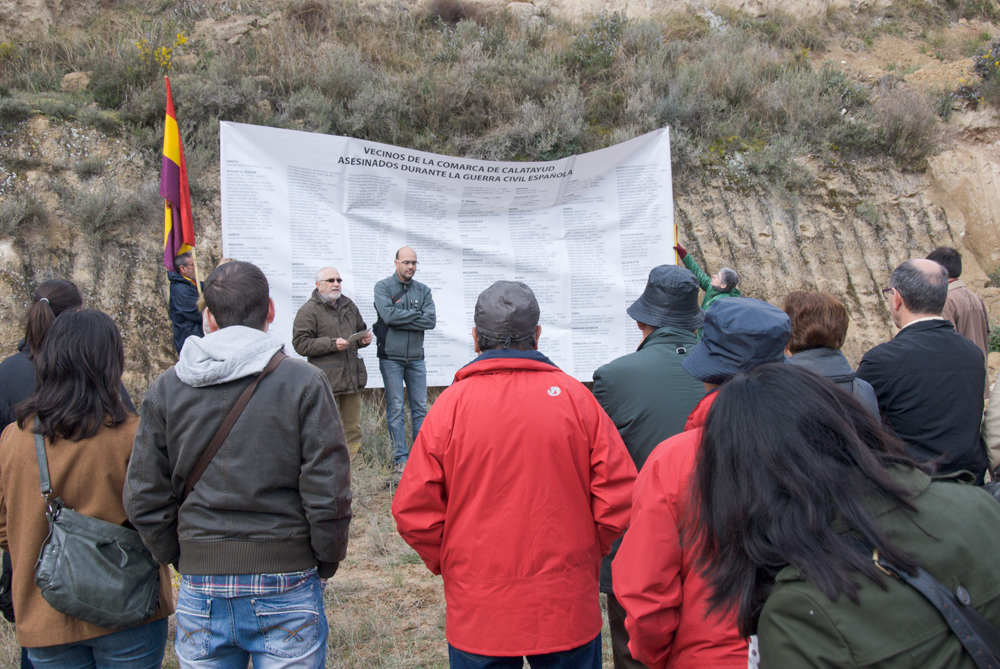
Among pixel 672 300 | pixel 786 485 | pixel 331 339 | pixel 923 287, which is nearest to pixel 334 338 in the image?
Result: pixel 331 339

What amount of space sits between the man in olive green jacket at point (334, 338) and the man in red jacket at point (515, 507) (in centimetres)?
370

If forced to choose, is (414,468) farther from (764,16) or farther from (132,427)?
(764,16)

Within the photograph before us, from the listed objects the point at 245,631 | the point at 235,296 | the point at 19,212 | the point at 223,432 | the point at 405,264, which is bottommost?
the point at 245,631

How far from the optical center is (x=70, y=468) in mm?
2211

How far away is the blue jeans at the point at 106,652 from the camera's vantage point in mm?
2182

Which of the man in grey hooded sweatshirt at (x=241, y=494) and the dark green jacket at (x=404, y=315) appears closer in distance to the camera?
the man in grey hooded sweatshirt at (x=241, y=494)

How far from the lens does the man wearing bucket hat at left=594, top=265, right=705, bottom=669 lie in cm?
262

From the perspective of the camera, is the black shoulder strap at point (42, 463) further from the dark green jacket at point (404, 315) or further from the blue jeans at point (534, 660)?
the dark green jacket at point (404, 315)

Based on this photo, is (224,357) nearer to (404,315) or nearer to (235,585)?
(235,585)

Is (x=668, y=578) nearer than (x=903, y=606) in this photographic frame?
No

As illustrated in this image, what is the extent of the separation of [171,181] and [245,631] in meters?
4.81

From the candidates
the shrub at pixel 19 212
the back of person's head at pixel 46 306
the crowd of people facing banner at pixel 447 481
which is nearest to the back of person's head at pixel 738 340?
the crowd of people facing banner at pixel 447 481

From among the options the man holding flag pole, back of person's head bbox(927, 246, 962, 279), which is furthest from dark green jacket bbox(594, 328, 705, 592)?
the man holding flag pole

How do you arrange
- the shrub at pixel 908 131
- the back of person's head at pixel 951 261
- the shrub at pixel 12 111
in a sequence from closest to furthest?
the back of person's head at pixel 951 261 → the shrub at pixel 12 111 → the shrub at pixel 908 131
